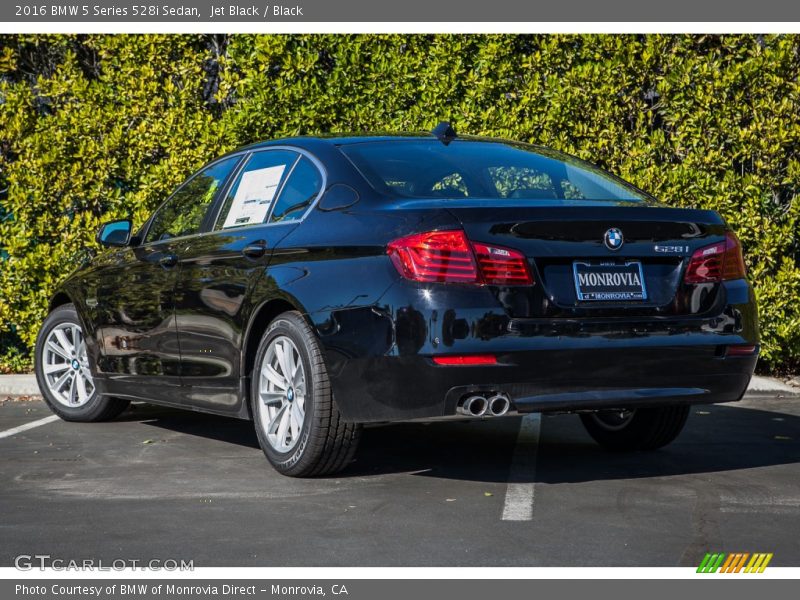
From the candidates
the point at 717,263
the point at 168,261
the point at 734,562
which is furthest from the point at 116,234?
the point at 734,562

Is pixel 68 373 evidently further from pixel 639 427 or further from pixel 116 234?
pixel 639 427

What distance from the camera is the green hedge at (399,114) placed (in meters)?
10.7

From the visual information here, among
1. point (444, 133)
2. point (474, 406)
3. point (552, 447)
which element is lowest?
point (552, 447)

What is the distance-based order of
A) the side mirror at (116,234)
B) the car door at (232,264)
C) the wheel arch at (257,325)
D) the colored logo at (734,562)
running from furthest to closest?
the side mirror at (116,234) → the car door at (232,264) → the wheel arch at (257,325) → the colored logo at (734,562)

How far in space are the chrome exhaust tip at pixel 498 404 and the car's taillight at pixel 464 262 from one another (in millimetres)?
484

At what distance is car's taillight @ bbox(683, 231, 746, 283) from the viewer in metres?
6.14

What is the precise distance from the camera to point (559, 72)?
11117 millimetres

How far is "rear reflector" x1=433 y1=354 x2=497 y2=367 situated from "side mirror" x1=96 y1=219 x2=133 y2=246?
3.17 metres

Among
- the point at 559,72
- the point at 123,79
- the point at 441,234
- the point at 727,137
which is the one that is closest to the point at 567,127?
the point at 559,72

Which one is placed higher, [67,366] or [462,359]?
[462,359]

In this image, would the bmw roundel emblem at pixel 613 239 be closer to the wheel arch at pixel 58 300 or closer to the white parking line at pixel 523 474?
the white parking line at pixel 523 474

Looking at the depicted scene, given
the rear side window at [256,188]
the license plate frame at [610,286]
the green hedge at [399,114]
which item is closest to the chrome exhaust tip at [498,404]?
the license plate frame at [610,286]

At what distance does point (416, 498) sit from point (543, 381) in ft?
2.67

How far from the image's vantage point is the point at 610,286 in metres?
5.91
